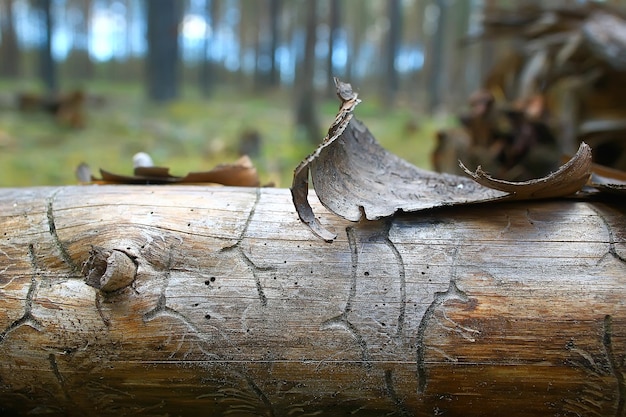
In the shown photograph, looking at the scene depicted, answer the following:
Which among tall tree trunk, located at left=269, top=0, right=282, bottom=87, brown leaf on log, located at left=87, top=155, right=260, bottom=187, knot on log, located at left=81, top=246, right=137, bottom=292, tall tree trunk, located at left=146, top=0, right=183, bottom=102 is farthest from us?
tall tree trunk, located at left=269, top=0, right=282, bottom=87

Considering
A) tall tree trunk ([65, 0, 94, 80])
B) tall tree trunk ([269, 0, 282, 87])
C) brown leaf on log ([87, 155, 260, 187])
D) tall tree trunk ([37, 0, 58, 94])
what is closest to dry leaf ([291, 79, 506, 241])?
brown leaf on log ([87, 155, 260, 187])

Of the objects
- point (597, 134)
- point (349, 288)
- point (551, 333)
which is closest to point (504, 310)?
point (551, 333)

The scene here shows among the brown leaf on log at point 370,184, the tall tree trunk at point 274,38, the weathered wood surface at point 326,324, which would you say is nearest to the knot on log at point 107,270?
the weathered wood surface at point 326,324

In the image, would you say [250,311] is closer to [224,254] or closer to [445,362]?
[224,254]

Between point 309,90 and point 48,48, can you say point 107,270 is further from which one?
point 48,48

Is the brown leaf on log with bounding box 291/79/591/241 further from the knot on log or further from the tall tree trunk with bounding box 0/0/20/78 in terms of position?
the tall tree trunk with bounding box 0/0/20/78

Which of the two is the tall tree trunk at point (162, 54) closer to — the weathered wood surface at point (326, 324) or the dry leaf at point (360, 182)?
the dry leaf at point (360, 182)
